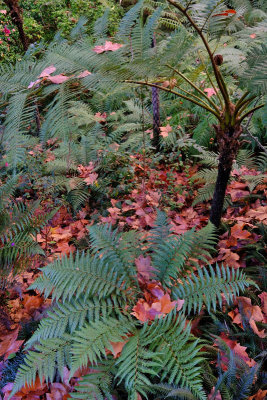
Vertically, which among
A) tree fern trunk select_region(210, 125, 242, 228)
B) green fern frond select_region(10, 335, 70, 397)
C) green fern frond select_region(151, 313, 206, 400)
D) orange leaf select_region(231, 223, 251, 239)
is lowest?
green fern frond select_region(10, 335, 70, 397)

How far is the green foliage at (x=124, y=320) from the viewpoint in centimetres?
135

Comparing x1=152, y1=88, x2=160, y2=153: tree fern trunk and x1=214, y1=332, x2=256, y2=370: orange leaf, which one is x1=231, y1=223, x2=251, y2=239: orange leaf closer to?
x1=214, y1=332, x2=256, y2=370: orange leaf

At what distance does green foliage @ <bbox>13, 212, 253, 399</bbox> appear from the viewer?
4.44ft

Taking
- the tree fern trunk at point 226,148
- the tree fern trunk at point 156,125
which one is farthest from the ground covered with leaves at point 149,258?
the tree fern trunk at point 226,148

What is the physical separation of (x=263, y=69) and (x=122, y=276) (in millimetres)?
1379

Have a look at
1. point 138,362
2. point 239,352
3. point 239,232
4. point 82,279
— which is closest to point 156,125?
point 239,232

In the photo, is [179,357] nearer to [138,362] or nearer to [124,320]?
[138,362]

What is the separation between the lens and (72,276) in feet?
5.69

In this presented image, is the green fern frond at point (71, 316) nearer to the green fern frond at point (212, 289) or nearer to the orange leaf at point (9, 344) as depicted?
the orange leaf at point (9, 344)

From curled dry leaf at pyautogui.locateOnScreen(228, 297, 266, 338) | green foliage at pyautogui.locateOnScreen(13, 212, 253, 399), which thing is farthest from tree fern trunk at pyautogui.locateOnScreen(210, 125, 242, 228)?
curled dry leaf at pyautogui.locateOnScreen(228, 297, 266, 338)

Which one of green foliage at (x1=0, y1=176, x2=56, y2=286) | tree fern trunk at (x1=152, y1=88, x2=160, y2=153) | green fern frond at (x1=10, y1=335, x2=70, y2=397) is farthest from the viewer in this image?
tree fern trunk at (x1=152, y1=88, x2=160, y2=153)

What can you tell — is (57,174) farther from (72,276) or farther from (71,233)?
(72,276)

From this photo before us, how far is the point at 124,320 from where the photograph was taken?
1646 mm

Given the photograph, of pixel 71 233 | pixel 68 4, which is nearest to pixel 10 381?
pixel 71 233
